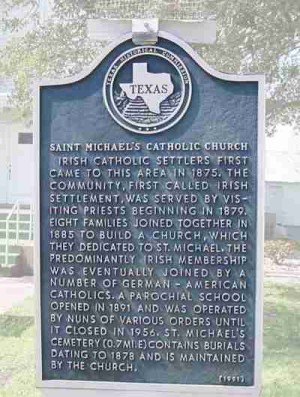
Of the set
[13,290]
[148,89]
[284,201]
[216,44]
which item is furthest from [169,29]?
[13,290]

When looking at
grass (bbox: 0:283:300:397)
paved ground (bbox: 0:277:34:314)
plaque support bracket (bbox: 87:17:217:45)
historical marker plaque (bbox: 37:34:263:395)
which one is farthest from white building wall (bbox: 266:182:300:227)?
historical marker plaque (bbox: 37:34:263:395)

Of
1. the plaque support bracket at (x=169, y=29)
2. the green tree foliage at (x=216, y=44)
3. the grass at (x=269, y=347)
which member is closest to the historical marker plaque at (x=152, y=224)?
the plaque support bracket at (x=169, y=29)

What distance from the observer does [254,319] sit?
271 centimetres

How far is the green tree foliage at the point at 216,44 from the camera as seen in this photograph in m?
4.49

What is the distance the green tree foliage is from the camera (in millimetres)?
4488

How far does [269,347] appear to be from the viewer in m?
4.34

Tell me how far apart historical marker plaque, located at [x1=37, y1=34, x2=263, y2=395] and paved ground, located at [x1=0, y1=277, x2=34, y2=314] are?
2458 mm

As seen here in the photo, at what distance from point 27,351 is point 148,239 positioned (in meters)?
1.94

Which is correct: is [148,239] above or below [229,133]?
below

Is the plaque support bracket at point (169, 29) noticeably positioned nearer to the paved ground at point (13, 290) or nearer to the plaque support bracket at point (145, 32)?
the plaque support bracket at point (145, 32)

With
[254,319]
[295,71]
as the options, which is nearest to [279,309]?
[295,71]

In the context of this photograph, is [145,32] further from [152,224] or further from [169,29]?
[152,224]

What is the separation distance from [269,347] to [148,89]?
2331mm

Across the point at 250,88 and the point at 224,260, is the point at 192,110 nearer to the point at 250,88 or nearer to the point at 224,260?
the point at 250,88
